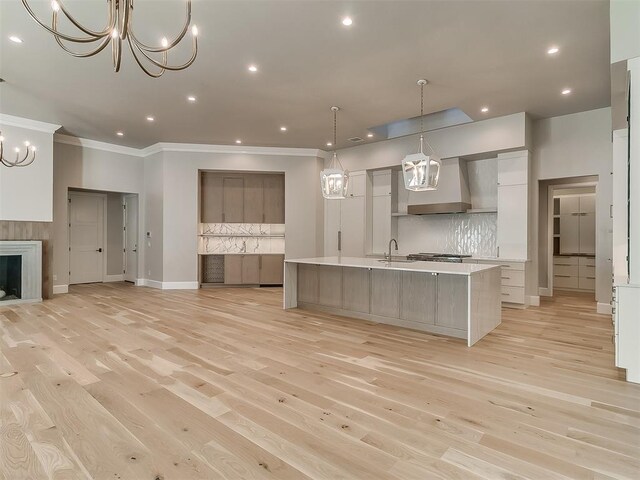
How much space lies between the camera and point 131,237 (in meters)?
9.00

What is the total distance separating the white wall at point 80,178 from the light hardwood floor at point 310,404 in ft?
11.4

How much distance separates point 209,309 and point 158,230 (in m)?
3.34

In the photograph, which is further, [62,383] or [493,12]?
[493,12]

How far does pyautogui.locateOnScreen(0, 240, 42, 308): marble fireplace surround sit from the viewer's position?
6.06 m

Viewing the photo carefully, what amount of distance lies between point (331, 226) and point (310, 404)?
20.1 ft

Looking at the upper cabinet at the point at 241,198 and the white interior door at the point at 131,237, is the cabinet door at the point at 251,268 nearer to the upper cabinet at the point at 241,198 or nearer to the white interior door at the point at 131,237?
the upper cabinet at the point at 241,198

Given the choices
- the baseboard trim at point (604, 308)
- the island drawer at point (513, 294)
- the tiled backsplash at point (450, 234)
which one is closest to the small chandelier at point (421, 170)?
the island drawer at point (513, 294)

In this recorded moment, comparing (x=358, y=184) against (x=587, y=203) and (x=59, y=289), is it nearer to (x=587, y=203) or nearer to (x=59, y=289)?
(x=587, y=203)

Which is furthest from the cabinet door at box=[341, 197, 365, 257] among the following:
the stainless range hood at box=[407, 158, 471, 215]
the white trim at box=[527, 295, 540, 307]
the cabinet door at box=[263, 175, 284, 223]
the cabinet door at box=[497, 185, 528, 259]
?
the white trim at box=[527, 295, 540, 307]

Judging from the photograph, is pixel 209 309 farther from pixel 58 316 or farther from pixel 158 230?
pixel 158 230

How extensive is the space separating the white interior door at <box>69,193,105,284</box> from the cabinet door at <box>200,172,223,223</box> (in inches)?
111

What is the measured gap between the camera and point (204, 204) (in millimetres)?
8391

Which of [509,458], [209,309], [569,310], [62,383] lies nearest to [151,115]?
[209,309]

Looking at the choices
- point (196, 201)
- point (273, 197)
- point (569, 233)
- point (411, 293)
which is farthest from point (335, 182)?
point (569, 233)
